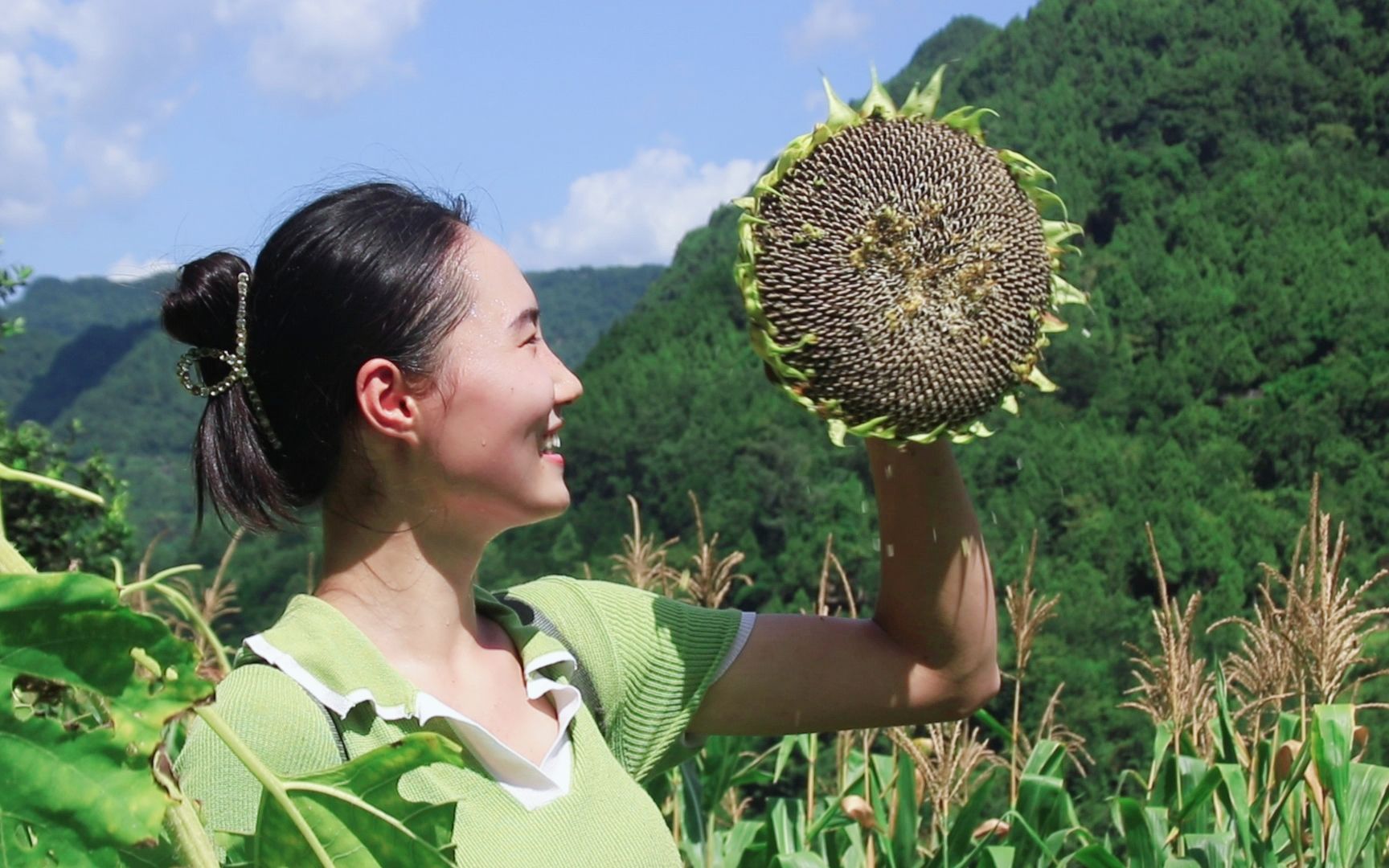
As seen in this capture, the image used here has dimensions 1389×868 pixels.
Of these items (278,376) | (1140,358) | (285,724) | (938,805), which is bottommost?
(1140,358)

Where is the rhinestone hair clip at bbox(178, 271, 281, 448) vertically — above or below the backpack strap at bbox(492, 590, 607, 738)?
above

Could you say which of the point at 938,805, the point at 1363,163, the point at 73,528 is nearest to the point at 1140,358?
the point at 1363,163

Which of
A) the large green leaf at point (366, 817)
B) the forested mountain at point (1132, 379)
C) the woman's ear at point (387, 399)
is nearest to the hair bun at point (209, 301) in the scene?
the woman's ear at point (387, 399)

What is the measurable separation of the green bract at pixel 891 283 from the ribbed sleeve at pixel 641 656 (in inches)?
16.5

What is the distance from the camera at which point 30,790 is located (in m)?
0.74

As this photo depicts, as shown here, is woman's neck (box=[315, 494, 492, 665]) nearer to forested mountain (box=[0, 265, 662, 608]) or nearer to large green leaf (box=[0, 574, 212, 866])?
large green leaf (box=[0, 574, 212, 866])

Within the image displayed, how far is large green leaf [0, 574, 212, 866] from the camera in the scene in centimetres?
74

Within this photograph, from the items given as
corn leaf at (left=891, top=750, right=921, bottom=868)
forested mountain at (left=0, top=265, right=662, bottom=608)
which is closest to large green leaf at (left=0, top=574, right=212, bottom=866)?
corn leaf at (left=891, top=750, right=921, bottom=868)

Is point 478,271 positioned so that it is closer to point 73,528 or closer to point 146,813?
point 146,813

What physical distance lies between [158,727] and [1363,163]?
5009cm

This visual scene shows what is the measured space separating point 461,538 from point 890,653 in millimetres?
609

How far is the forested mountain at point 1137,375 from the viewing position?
106 feet

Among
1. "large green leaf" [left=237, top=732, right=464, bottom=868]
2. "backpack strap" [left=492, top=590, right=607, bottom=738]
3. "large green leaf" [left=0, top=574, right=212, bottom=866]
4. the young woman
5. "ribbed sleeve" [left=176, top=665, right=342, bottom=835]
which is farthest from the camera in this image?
"backpack strap" [left=492, top=590, right=607, bottom=738]

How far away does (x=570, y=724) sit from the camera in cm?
197
